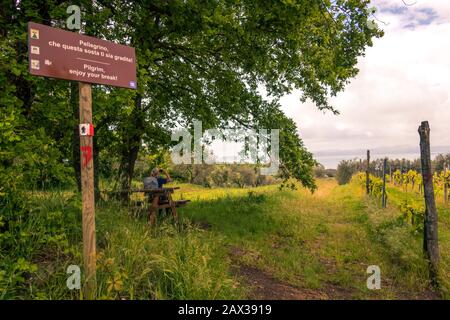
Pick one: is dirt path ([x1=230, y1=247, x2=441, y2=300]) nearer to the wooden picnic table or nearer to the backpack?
the wooden picnic table

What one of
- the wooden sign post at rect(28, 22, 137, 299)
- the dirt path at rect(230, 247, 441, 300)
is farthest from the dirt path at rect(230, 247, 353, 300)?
the wooden sign post at rect(28, 22, 137, 299)

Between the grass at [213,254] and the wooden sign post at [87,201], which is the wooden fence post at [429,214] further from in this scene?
the wooden sign post at [87,201]

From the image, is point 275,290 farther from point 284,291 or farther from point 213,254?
point 213,254

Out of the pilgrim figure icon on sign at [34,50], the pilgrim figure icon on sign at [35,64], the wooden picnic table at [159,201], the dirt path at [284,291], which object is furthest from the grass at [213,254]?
the pilgrim figure icon on sign at [34,50]

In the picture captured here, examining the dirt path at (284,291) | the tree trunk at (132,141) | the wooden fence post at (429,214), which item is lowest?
the dirt path at (284,291)

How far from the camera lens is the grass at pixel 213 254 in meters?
3.71

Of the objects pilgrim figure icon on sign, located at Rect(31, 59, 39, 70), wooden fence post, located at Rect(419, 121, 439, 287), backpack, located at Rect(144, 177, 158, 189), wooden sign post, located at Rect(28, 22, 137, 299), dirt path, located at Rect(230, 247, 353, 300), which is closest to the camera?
pilgrim figure icon on sign, located at Rect(31, 59, 39, 70)

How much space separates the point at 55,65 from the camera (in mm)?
3273

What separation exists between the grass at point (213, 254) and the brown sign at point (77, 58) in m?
1.80

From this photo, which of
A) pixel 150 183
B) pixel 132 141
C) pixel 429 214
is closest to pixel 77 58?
pixel 150 183

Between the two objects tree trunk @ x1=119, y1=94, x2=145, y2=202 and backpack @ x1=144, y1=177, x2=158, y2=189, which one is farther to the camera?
tree trunk @ x1=119, y1=94, x2=145, y2=202

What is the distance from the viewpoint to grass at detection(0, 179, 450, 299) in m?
3.71

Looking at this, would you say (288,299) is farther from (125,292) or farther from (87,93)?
(87,93)

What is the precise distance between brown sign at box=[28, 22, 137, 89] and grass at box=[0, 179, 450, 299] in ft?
5.91
